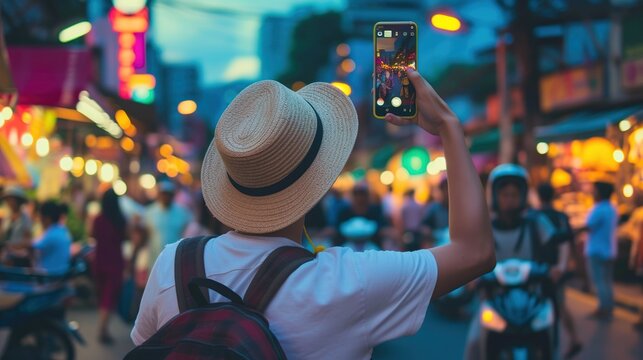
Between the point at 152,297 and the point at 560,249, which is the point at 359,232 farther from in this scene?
the point at 152,297

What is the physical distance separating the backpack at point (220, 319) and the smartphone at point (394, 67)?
454 mm

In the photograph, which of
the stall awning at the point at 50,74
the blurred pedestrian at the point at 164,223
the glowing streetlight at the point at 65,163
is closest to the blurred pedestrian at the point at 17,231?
the blurred pedestrian at the point at 164,223

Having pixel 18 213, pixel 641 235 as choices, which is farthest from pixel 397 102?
pixel 18 213

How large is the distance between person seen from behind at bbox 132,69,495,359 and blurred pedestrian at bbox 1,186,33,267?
347 inches

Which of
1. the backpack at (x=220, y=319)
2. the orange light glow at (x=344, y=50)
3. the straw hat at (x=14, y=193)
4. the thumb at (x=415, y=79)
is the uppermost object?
the orange light glow at (x=344, y=50)

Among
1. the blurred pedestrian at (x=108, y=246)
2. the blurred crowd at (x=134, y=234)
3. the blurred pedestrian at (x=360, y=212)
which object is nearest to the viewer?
the blurred crowd at (x=134, y=234)

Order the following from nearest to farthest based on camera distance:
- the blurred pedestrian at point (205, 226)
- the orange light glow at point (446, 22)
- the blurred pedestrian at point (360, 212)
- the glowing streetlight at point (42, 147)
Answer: the blurred pedestrian at point (205, 226) < the blurred pedestrian at point (360, 212) < the glowing streetlight at point (42, 147) < the orange light glow at point (446, 22)

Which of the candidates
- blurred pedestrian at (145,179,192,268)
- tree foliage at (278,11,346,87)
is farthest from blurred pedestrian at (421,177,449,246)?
tree foliage at (278,11,346,87)

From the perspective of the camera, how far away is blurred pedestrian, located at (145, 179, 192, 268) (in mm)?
10578

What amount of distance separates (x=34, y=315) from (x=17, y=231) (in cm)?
Answer: 410

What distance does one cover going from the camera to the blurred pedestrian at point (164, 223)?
10578 millimetres

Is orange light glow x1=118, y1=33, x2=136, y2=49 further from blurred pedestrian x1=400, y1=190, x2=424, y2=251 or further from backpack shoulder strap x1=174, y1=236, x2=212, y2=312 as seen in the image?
backpack shoulder strap x1=174, y1=236, x2=212, y2=312

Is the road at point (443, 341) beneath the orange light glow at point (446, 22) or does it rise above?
beneath

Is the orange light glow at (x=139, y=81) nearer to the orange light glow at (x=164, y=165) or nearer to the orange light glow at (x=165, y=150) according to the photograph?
the orange light glow at (x=165, y=150)
